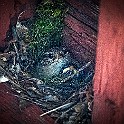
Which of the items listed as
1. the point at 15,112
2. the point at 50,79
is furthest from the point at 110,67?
the point at 15,112

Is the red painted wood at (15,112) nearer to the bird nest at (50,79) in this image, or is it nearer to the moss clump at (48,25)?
the bird nest at (50,79)

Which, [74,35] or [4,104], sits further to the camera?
[4,104]

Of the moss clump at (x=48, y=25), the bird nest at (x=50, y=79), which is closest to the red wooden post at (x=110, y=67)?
the bird nest at (x=50, y=79)

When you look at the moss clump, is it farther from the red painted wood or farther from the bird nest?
the red painted wood

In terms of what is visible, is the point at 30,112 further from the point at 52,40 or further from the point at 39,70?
the point at 52,40

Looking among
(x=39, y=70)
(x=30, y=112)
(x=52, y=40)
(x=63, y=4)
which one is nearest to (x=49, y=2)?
(x=63, y=4)

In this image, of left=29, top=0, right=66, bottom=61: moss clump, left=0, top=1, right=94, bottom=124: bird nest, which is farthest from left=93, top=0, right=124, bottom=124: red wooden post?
left=29, top=0, right=66, bottom=61: moss clump
